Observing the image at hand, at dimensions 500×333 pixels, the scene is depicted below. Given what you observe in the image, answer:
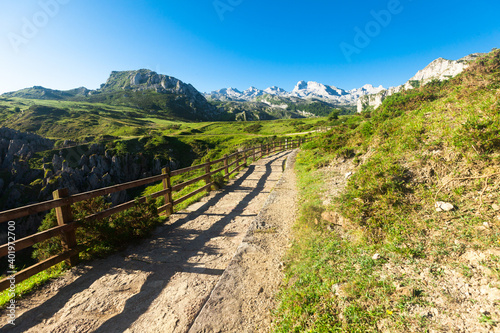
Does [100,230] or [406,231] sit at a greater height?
[406,231]

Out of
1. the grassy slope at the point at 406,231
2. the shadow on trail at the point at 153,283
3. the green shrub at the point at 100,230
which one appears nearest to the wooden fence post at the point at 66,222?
the green shrub at the point at 100,230

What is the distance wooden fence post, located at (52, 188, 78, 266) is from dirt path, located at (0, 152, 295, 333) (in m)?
0.26

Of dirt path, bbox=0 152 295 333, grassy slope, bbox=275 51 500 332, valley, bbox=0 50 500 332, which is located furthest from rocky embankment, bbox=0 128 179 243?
grassy slope, bbox=275 51 500 332

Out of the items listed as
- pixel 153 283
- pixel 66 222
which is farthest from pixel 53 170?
pixel 153 283

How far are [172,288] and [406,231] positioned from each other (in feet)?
13.9

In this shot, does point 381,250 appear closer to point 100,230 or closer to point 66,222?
point 100,230

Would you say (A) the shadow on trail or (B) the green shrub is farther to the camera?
(B) the green shrub

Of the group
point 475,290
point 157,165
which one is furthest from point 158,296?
point 157,165

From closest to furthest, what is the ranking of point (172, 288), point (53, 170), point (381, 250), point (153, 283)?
point (381, 250) < point (172, 288) < point (153, 283) < point (53, 170)

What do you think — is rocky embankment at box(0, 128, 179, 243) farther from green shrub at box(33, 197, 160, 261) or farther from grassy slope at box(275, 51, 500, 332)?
grassy slope at box(275, 51, 500, 332)

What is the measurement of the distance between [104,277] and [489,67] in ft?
56.3

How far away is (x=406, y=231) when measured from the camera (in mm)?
3336

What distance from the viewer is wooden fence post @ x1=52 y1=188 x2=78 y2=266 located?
4199 millimetres

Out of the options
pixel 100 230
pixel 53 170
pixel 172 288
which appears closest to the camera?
pixel 172 288
